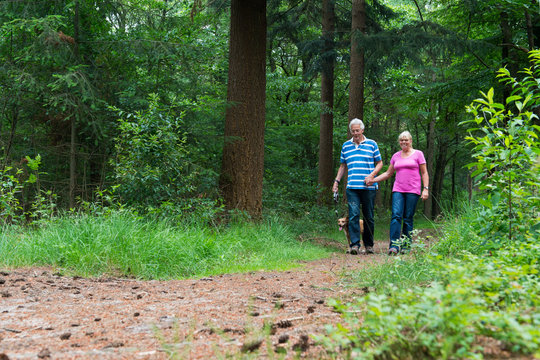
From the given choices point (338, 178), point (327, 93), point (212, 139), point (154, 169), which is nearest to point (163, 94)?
point (212, 139)

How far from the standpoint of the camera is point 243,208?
877cm

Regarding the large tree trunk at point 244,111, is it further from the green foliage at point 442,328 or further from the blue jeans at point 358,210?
the green foliage at point 442,328

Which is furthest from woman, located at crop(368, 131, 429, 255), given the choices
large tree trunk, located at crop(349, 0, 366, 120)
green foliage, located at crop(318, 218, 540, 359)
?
large tree trunk, located at crop(349, 0, 366, 120)

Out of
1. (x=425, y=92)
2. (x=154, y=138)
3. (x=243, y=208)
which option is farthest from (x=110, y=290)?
(x=425, y=92)

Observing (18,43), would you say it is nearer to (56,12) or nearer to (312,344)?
(56,12)

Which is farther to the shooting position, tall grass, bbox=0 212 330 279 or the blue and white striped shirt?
the blue and white striped shirt

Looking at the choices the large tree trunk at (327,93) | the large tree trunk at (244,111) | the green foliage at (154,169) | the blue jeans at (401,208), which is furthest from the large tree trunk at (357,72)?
the green foliage at (154,169)

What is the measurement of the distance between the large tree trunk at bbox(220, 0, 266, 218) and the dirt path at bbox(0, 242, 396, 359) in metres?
3.62

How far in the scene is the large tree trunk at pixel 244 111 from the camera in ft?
28.8

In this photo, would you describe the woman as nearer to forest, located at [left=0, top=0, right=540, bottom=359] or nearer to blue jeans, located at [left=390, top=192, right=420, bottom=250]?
blue jeans, located at [left=390, top=192, right=420, bottom=250]

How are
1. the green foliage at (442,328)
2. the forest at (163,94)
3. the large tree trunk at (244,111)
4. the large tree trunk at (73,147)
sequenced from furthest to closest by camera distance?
1. the large tree trunk at (73,147)
2. the large tree trunk at (244,111)
3. the forest at (163,94)
4. the green foliage at (442,328)

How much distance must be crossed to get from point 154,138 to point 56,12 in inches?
189

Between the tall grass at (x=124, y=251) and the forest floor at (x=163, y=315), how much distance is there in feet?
1.02

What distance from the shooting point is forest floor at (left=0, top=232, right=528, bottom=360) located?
2.51 meters
